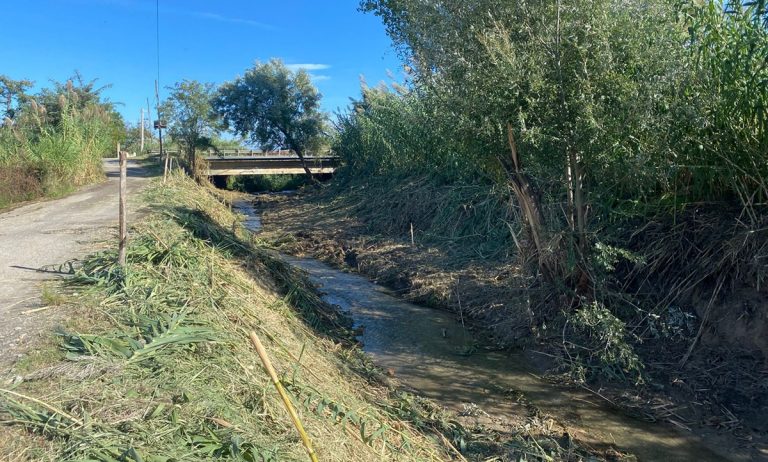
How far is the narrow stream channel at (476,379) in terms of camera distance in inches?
230

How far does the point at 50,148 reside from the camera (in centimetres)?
1670

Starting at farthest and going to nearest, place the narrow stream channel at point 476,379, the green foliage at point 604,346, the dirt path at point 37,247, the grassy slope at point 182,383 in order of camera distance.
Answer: the green foliage at point 604,346, the narrow stream channel at point 476,379, the dirt path at point 37,247, the grassy slope at point 182,383

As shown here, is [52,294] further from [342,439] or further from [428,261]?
[428,261]

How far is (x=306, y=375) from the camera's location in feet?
18.1

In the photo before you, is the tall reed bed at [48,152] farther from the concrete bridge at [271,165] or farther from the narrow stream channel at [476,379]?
the concrete bridge at [271,165]

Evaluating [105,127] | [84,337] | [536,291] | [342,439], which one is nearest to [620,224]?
[536,291]

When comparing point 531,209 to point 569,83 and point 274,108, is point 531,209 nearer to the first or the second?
point 569,83

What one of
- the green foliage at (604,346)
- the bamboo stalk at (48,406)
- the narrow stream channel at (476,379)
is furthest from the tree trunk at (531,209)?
the bamboo stalk at (48,406)

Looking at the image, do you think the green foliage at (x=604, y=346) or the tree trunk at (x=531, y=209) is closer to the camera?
the green foliage at (x=604, y=346)

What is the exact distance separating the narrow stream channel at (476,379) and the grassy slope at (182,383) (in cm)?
84

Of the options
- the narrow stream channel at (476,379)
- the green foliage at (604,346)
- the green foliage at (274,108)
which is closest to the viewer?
the narrow stream channel at (476,379)

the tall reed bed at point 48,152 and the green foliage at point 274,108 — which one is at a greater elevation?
the green foliage at point 274,108

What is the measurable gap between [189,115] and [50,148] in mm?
13097

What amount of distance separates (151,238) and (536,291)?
5279 mm
